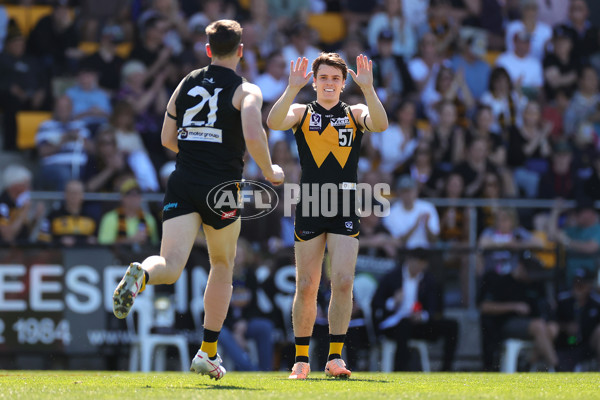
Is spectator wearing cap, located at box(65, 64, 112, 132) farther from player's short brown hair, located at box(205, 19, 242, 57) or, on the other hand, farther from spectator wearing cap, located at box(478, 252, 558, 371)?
player's short brown hair, located at box(205, 19, 242, 57)

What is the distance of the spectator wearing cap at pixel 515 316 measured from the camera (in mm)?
11398

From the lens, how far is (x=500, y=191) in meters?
13.6

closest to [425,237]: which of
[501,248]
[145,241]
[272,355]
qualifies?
[501,248]

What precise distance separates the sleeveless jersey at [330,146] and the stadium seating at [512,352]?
4.68 meters

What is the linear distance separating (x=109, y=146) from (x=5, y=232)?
5.74 ft

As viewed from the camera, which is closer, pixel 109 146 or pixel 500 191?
pixel 109 146

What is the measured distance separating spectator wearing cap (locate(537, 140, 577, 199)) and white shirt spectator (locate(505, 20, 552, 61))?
268 cm

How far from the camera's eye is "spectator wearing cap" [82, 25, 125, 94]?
1410 cm

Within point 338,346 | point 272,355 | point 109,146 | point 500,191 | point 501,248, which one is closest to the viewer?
point 338,346

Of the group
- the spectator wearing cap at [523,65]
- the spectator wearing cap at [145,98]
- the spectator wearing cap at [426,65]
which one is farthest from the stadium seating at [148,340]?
the spectator wearing cap at [523,65]

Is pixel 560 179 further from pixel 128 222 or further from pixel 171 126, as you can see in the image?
pixel 171 126

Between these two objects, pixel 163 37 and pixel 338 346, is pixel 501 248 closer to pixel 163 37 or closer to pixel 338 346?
pixel 338 346

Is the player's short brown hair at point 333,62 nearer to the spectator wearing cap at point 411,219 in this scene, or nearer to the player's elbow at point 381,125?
the player's elbow at point 381,125

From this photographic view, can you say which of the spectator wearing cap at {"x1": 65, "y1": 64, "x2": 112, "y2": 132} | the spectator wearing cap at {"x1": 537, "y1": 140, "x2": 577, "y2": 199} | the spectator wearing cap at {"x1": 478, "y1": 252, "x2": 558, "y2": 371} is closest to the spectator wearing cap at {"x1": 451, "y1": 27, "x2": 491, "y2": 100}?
the spectator wearing cap at {"x1": 537, "y1": 140, "x2": 577, "y2": 199}
